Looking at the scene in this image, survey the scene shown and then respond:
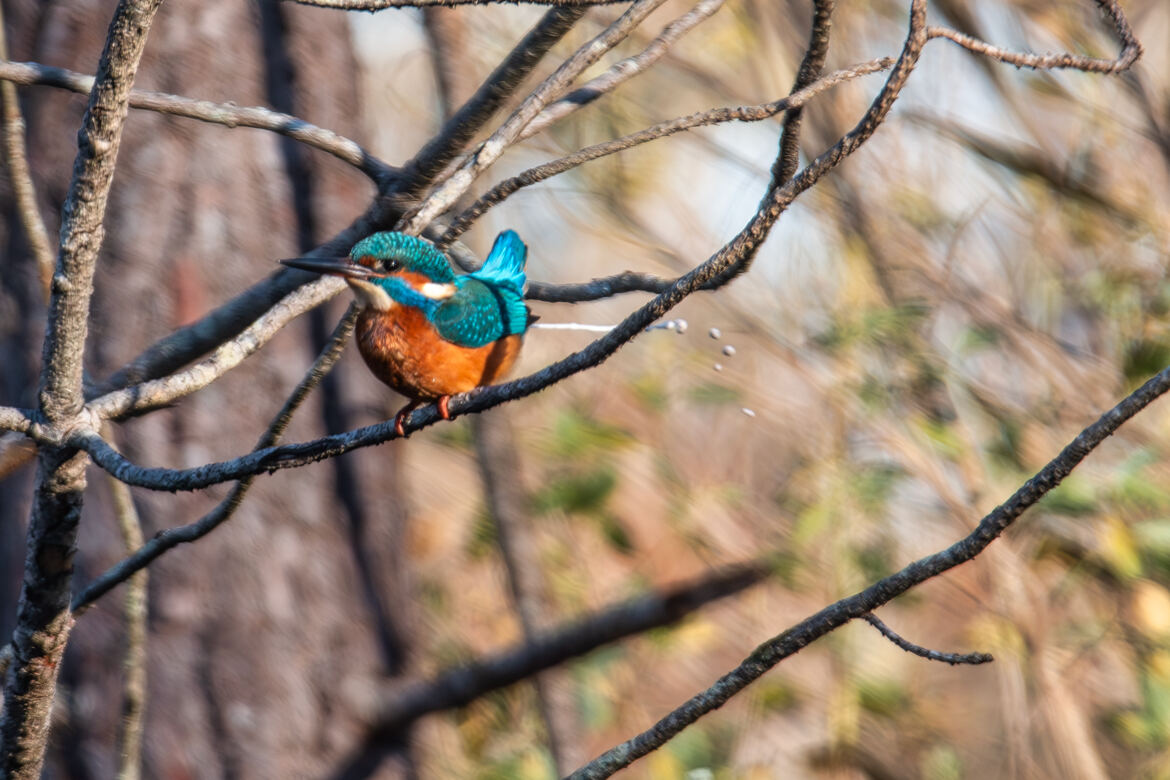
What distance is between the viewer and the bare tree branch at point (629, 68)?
2.32 meters

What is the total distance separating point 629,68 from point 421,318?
773 millimetres

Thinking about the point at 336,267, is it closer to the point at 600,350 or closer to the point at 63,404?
the point at 63,404

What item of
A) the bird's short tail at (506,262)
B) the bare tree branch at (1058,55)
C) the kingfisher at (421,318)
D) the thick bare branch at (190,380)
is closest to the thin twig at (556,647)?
the kingfisher at (421,318)

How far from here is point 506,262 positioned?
304 centimetres

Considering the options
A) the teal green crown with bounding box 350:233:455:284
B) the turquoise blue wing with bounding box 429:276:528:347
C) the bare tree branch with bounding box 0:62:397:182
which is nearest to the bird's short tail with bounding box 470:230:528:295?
the turquoise blue wing with bounding box 429:276:528:347

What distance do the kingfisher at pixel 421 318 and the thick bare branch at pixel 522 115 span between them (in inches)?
7.9

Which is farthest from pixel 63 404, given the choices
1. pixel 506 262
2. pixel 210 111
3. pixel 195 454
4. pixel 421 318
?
pixel 195 454

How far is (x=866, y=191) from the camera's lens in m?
5.07

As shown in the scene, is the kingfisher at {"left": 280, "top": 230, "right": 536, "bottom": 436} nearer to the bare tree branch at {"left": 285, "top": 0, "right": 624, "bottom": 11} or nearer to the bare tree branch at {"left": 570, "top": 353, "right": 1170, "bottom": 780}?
the bare tree branch at {"left": 285, "top": 0, "right": 624, "bottom": 11}

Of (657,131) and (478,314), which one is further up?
(478,314)

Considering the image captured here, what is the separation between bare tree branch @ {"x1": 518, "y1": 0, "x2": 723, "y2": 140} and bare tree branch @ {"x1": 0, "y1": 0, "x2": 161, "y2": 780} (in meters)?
0.89

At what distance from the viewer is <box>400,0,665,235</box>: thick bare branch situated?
7.18 ft

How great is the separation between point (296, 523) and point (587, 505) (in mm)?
2151

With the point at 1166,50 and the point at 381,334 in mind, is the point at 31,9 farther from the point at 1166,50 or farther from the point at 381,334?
the point at 1166,50
